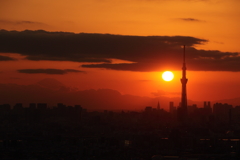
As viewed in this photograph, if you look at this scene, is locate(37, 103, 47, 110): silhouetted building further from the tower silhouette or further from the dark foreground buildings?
the tower silhouette

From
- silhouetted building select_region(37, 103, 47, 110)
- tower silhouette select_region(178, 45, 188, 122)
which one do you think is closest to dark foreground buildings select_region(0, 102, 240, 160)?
silhouetted building select_region(37, 103, 47, 110)

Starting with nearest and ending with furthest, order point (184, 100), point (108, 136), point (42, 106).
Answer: point (108, 136)
point (42, 106)
point (184, 100)

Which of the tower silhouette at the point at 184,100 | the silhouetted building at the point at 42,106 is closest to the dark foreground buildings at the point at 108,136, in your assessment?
the silhouetted building at the point at 42,106

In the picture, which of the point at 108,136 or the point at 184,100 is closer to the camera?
the point at 108,136

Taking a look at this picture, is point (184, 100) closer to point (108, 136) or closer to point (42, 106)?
point (42, 106)

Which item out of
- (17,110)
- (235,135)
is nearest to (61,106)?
(17,110)

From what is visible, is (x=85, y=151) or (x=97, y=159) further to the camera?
(x=85, y=151)

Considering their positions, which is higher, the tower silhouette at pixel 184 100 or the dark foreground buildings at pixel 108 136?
the tower silhouette at pixel 184 100

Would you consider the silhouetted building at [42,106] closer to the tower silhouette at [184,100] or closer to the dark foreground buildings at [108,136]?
the dark foreground buildings at [108,136]

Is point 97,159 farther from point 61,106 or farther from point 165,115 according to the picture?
point 165,115

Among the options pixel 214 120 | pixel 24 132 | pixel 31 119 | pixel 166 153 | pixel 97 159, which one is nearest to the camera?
pixel 97 159

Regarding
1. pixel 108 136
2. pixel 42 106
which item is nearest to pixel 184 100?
pixel 42 106
